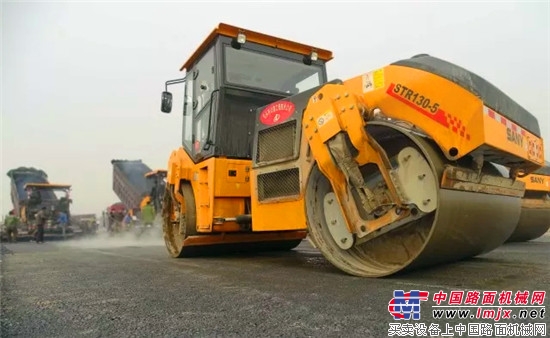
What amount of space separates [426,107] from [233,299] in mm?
1665

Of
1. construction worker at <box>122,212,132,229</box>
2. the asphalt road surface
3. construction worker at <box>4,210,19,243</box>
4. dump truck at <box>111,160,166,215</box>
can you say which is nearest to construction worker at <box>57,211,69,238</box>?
construction worker at <box>4,210,19,243</box>

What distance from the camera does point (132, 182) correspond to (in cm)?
1852

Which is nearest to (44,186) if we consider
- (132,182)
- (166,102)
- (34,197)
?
(34,197)

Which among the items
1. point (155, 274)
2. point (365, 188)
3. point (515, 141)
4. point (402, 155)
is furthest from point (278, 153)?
point (515, 141)

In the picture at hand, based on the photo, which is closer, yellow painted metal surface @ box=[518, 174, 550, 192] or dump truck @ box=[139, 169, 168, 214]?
yellow painted metal surface @ box=[518, 174, 550, 192]

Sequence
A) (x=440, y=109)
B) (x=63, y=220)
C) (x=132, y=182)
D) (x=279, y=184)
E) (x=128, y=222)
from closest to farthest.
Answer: (x=440, y=109)
(x=279, y=184)
(x=128, y=222)
(x=132, y=182)
(x=63, y=220)

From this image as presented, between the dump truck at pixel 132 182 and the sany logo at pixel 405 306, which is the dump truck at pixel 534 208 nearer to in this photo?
the sany logo at pixel 405 306

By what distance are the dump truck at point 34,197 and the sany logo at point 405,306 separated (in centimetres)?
1991

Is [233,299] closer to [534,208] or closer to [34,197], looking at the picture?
[534,208]

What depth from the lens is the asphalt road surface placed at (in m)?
1.84

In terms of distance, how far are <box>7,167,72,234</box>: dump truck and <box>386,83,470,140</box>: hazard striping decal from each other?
19.6 m

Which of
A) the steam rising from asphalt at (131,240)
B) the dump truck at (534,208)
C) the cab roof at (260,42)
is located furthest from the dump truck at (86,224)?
the dump truck at (534,208)

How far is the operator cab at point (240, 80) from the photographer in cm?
473

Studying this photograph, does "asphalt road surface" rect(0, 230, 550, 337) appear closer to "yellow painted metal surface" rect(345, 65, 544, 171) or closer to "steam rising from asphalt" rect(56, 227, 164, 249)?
"yellow painted metal surface" rect(345, 65, 544, 171)
